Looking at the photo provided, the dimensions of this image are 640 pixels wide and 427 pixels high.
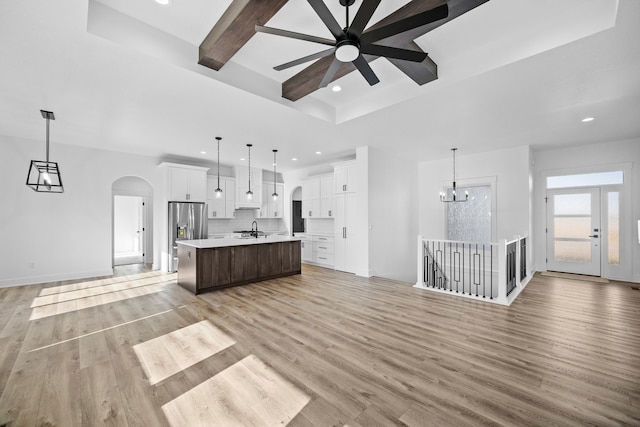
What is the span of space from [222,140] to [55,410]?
450cm

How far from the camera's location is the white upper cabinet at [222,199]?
24.4 feet

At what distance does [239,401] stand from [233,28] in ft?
9.71

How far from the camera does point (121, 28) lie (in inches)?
94.5

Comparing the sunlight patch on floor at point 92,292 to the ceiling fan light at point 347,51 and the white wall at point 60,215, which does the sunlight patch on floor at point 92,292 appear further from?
the ceiling fan light at point 347,51

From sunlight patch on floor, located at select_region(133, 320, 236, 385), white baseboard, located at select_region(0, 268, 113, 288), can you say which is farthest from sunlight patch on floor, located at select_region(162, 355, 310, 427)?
white baseboard, located at select_region(0, 268, 113, 288)

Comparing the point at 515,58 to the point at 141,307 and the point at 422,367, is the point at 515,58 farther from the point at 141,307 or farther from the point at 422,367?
the point at 141,307

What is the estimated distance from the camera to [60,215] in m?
5.63

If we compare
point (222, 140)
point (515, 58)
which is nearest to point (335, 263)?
point (222, 140)

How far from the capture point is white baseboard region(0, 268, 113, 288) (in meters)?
5.09

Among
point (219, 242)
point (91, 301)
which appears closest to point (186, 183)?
point (219, 242)

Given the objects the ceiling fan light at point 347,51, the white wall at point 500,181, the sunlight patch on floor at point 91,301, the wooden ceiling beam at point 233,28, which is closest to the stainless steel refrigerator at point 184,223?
the sunlight patch on floor at point 91,301

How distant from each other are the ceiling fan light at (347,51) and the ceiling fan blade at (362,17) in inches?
2.0

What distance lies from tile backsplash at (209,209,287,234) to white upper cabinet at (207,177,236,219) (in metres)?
0.38

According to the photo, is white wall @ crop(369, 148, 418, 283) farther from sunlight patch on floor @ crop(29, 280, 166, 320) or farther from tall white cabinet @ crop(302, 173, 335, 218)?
sunlight patch on floor @ crop(29, 280, 166, 320)
